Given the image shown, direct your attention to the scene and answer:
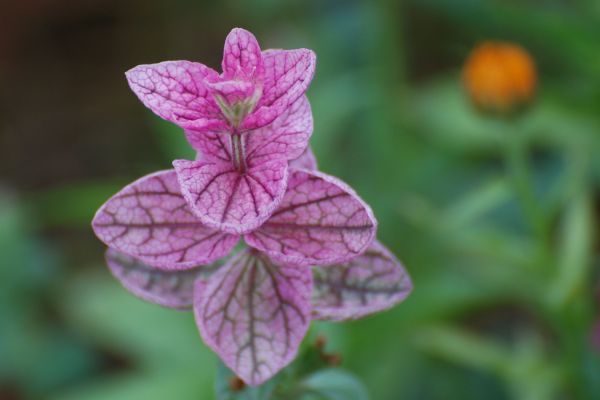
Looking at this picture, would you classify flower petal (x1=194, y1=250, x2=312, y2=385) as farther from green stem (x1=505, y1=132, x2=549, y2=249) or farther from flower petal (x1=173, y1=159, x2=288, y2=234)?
green stem (x1=505, y1=132, x2=549, y2=249)

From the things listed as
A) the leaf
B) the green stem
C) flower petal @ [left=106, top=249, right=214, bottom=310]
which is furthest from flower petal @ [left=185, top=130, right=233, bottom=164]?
the green stem

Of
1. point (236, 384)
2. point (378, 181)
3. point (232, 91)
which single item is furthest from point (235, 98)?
point (378, 181)

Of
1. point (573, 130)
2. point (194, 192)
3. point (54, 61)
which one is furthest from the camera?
point (54, 61)

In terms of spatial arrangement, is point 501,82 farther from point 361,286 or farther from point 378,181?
point 361,286

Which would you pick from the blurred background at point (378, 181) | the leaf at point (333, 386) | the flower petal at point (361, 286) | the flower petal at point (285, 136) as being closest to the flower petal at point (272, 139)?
the flower petal at point (285, 136)

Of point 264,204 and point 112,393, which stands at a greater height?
point 264,204

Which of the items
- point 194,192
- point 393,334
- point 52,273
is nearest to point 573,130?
point 393,334

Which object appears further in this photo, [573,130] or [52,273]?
[52,273]

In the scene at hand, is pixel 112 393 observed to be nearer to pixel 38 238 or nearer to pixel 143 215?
pixel 38 238
